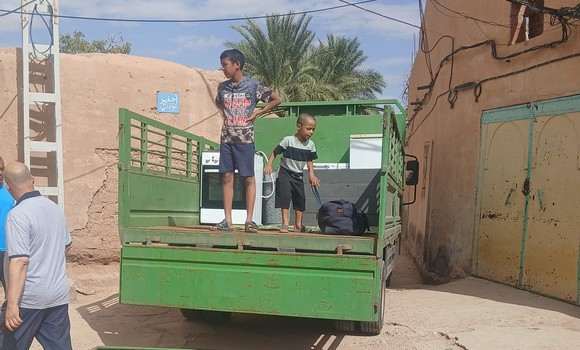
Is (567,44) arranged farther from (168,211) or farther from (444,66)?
(168,211)

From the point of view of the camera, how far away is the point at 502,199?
6863mm

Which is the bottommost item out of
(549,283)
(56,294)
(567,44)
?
(549,283)

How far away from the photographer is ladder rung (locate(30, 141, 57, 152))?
22.8 ft

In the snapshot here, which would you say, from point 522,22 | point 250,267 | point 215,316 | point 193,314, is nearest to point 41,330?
point 250,267

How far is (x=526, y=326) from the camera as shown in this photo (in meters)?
5.11

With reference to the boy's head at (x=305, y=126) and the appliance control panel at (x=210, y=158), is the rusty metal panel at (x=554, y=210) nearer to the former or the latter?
the boy's head at (x=305, y=126)

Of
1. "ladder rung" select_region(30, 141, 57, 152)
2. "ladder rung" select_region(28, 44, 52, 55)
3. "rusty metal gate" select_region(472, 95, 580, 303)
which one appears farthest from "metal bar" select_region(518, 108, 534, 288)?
"ladder rung" select_region(28, 44, 52, 55)

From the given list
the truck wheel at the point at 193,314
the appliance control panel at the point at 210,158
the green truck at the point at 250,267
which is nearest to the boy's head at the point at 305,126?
the green truck at the point at 250,267

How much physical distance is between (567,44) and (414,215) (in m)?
6.80

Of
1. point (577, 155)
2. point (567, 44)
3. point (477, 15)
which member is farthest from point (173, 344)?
point (477, 15)

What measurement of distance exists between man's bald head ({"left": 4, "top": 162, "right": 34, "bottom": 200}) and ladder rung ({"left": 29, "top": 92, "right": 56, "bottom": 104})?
13.4ft

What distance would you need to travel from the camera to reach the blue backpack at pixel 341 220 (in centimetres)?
446

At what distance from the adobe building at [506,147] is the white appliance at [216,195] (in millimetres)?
3131

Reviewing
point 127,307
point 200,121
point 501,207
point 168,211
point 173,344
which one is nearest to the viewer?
point 173,344
